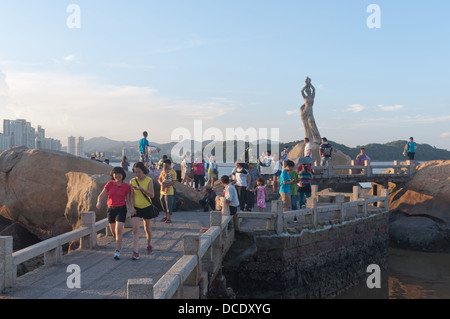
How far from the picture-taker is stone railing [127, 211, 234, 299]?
482 cm

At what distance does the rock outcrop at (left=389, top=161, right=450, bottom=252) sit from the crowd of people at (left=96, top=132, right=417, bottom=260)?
2.02 meters

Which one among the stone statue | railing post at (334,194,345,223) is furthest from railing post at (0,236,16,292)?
the stone statue

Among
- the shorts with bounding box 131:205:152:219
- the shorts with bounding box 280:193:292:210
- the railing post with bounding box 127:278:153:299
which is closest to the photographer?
the railing post with bounding box 127:278:153:299

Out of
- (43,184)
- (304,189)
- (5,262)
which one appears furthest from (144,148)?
(5,262)

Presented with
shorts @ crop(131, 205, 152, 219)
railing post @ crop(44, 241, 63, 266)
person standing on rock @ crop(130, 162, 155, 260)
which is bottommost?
railing post @ crop(44, 241, 63, 266)

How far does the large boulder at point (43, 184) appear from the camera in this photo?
17828 mm

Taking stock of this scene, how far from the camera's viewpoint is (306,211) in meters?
12.9

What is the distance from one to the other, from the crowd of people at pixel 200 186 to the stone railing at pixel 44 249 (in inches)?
29.8

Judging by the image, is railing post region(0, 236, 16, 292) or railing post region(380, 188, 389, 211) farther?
railing post region(380, 188, 389, 211)

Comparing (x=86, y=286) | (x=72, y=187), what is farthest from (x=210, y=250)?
(x=72, y=187)

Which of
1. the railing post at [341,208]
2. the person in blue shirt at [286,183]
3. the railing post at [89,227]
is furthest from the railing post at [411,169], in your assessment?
the railing post at [89,227]

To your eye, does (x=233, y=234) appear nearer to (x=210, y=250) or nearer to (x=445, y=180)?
(x=210, y=250)

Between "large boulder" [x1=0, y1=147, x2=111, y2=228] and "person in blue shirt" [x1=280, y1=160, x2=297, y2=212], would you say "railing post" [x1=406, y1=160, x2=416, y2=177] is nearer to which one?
"person in blue shirt" [x1=280, y1=160, x2=297, y2=212]

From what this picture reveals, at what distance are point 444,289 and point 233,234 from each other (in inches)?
399
